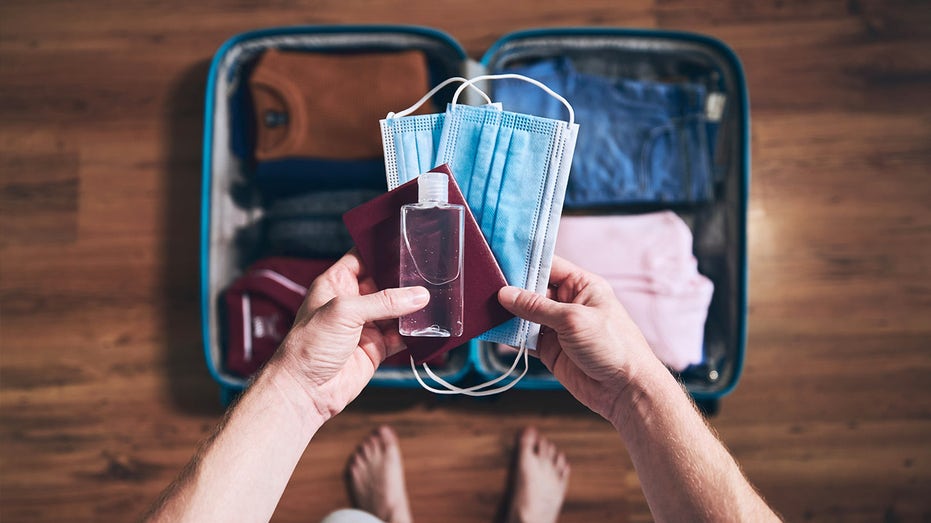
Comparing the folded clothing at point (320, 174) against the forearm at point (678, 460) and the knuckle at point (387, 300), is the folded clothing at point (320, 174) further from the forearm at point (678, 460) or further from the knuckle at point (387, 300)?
the forearm at point (678, 460)

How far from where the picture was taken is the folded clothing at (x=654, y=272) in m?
1.07

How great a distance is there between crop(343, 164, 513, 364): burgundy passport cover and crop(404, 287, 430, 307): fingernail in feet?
0.18

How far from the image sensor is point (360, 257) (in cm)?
80

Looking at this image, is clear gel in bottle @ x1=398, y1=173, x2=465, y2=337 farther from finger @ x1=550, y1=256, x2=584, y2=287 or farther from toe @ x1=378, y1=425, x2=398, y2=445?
toe @ x1=378, y1=425, x2=398, y2=445

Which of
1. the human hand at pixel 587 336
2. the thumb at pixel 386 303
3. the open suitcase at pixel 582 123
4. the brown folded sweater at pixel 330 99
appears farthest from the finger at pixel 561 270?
the brown folded sweater at pixel 330 99

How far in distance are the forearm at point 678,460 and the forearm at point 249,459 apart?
45cm

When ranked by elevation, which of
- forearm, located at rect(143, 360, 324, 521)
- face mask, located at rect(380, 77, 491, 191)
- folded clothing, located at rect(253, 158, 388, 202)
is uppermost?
face mask, located at rect(380, 77, 491, 191)

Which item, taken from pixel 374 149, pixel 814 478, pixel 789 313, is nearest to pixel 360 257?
pixel 374 149

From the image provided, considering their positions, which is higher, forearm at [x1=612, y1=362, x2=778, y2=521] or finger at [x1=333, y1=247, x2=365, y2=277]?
finger at [x1=333, y1=247, x2=365, y2=277]

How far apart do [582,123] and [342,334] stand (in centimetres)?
71

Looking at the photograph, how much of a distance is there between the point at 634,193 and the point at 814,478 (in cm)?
78

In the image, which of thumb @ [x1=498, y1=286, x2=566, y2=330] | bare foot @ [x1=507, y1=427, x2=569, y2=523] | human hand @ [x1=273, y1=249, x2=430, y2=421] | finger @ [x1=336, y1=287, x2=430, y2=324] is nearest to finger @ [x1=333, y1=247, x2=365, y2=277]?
human hand @ [x1=273, y1=249, x2=430, y2=421]

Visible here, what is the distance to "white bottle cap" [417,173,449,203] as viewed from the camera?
2.21 ft

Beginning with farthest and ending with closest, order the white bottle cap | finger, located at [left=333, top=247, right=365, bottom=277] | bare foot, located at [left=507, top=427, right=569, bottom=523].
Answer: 1. bare foot, located at [left=507, top=427, right=569, bottom=523]
2. finger, located at [left=333, top=247, right=365, bottom=277]
3. the white bottle cap
